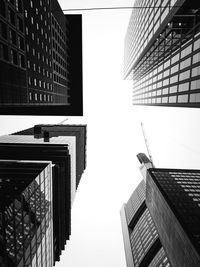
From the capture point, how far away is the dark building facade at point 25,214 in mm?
23875

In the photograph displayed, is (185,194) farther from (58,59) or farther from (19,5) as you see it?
(19,5)

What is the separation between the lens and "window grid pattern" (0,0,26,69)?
105 ft

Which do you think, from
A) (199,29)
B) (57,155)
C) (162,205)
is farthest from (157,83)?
(162,205)

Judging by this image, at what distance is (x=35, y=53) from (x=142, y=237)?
129463mm

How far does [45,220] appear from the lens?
119 ft

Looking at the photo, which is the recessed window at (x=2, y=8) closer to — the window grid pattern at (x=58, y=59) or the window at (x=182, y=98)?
the window at (x=182, y=98)

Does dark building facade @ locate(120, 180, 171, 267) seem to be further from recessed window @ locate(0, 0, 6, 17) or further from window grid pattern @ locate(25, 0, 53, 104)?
recessed window @ locate(0, 0, 6, 17)

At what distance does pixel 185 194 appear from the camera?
7094 cm

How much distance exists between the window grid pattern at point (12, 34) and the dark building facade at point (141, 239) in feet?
335

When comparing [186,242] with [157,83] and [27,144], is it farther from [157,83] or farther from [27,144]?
[27,144]

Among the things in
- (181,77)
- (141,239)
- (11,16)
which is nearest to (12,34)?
(11,16)

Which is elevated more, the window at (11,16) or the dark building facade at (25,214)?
the window at (11,16)

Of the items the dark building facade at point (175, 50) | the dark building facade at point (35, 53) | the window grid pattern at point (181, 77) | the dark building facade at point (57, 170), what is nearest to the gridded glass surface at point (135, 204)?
the dark building facade at point (57, 170)

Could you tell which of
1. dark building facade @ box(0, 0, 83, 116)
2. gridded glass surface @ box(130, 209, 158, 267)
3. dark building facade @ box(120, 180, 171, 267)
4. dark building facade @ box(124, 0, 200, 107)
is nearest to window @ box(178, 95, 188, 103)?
dark building facade @ box(124, 0, 200, 107)
